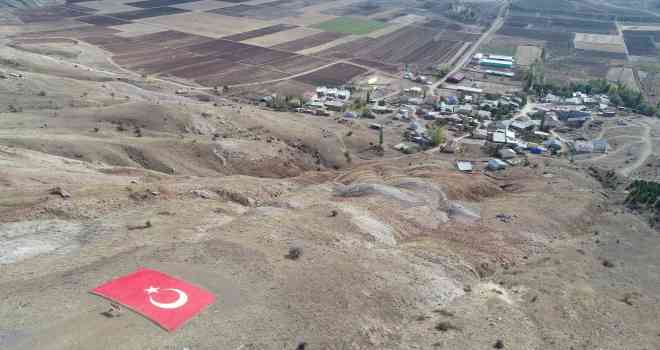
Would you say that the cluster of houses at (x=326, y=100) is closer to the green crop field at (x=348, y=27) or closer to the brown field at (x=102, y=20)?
the green crop field at (x=348, y=27)

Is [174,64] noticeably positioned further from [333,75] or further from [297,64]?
[333,75]

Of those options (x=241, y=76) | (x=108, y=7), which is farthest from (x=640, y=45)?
(x=108, y=7)

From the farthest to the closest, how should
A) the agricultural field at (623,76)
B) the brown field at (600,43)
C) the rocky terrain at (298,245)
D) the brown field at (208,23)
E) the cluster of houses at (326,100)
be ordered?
the brown field at (600,43) → the brown field at (208,23) → the agricultural field at (623,76) → the cluster of houses at (326,100) → the rocky terrain at (298,245)

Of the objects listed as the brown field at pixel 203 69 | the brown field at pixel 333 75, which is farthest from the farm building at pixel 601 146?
the brown field at pixel 203 69

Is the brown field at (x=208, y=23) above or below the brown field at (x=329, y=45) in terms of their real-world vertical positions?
above

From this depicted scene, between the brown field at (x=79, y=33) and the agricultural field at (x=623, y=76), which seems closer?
the agricultural field at (x=623, y=76)

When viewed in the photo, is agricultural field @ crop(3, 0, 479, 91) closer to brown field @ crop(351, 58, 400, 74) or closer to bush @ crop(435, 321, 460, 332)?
brown field @ crop(351, 58, 400, 74)
